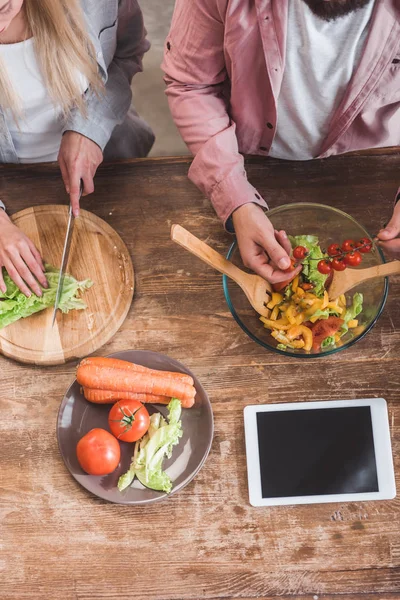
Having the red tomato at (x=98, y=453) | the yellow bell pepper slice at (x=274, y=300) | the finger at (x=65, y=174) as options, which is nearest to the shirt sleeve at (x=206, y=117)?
the yellow bell pepper slice at (x=274, y=300)

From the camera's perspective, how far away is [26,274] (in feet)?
4.93

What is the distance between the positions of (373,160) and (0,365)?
44.3 inches

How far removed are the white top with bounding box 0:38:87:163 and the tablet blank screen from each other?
3.26ft

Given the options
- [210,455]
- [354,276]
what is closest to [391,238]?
[354,276]

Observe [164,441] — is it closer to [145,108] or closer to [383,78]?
[383,78]

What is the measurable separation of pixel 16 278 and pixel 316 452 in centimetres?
87

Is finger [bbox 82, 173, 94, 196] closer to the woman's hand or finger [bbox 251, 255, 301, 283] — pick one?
the woman's hand

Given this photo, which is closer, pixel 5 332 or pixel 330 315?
pixel 330 315

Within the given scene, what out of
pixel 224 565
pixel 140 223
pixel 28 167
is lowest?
pixel 224 565

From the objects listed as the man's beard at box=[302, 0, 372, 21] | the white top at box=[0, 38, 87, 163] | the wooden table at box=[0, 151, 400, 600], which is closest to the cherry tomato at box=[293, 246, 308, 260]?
the wooden table at box=[0, 151, 400, 600]

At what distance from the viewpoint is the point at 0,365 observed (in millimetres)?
1486

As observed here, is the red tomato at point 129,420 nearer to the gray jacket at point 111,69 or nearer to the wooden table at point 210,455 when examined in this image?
the wooden table at point 210,455

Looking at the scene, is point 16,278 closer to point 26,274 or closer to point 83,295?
point 26,274

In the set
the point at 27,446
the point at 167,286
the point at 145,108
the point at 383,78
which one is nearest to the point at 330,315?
the point at 167,286
